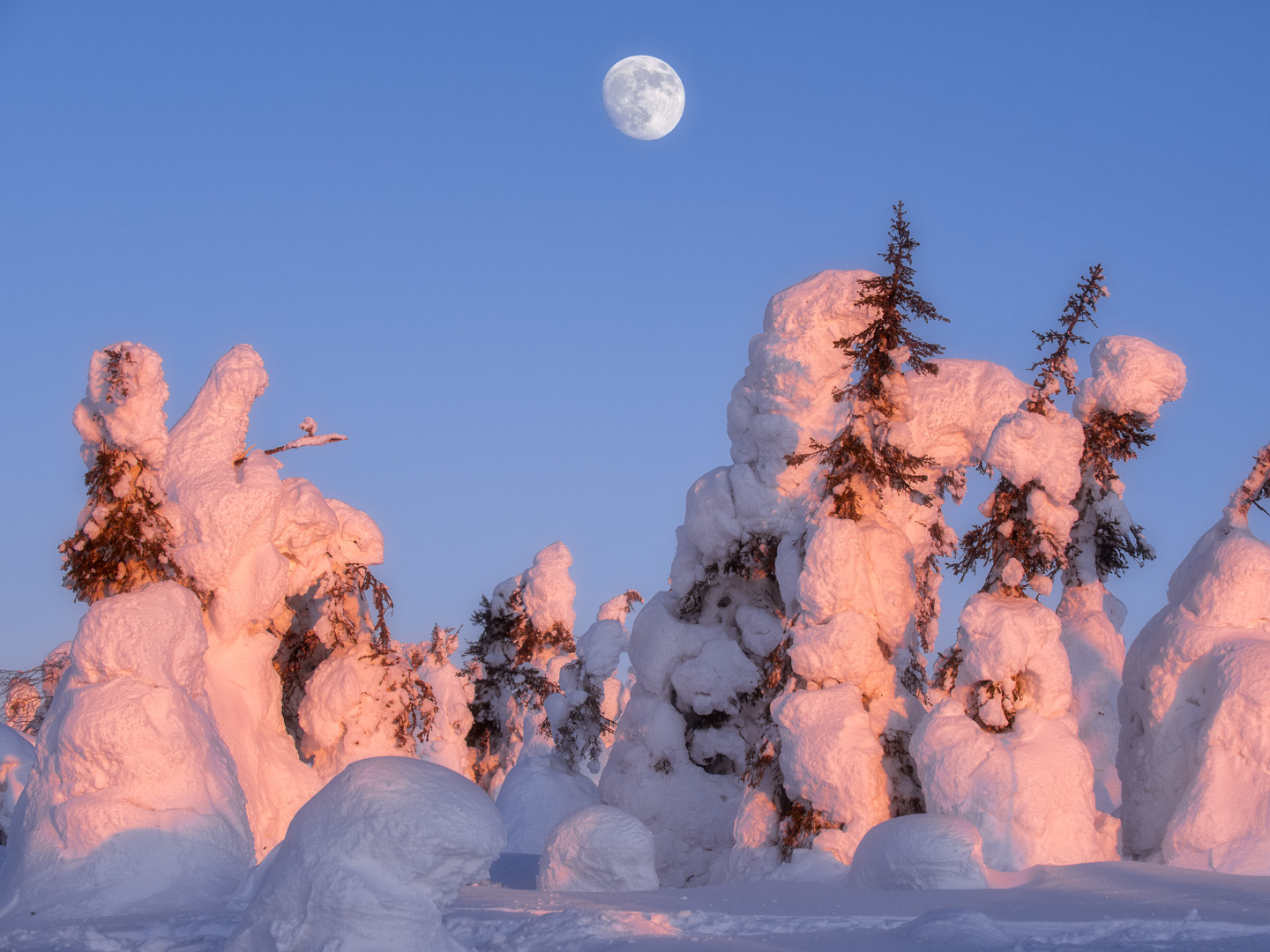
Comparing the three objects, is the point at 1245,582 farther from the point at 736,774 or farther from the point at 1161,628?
the point at 736,774

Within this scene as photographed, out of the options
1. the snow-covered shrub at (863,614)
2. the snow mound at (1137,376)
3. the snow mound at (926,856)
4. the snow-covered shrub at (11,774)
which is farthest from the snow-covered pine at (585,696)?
the snow mound at (926,856)

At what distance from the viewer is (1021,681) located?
1162 centimetres

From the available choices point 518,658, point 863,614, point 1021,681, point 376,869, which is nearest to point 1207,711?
point 1021,681

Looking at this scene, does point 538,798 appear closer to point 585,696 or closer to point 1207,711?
point 585,696

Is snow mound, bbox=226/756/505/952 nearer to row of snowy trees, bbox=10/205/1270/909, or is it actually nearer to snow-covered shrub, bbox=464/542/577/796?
row of snowy trees, bbox=10/205/1270/909

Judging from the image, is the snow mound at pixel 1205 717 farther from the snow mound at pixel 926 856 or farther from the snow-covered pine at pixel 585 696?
the snow-covered pine at pixel 585 696

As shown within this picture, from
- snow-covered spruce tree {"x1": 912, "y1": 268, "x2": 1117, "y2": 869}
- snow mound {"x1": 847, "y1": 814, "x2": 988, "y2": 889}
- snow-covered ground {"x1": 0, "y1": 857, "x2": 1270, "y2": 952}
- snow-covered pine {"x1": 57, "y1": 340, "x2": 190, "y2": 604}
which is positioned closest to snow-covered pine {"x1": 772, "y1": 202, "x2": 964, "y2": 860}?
snow-covered spruce tree {"x1": 912, "y1": 268, "x2": 1117, "y2": 869}

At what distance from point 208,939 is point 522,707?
55.0 feet

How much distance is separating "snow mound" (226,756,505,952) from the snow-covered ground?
20.8 inches

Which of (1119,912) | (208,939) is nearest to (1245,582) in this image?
(1119,912)

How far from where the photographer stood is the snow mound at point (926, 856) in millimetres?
8805

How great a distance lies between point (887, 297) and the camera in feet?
44.9

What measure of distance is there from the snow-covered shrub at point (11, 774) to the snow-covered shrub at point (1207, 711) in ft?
43.7

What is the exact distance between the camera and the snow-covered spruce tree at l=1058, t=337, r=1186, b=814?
1354 centimetres
